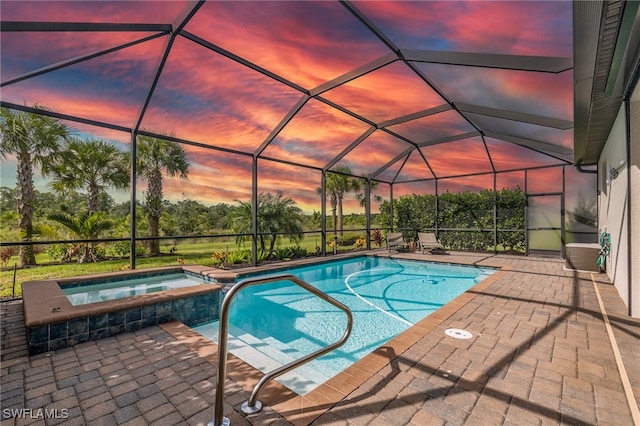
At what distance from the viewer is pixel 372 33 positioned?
4.71 metres

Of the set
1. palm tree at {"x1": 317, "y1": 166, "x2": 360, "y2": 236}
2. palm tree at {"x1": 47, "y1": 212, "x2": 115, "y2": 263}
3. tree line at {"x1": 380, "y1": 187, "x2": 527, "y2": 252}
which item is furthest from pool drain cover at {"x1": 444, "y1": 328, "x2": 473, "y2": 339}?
palm tree at {"x1": 317, "y1": 166, "x2": 360, "y2": 236}

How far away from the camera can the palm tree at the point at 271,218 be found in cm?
1111

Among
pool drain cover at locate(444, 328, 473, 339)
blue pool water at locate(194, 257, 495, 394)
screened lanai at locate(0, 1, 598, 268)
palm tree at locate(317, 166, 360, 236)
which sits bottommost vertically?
blue pool water at locate(194, 257, 495, 394)

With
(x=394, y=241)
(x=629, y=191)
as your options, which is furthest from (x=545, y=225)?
(x=629, y=191)

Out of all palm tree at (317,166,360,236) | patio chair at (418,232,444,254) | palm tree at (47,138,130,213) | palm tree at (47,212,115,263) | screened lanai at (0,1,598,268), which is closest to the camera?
screened lanai at (0,1,598,268)

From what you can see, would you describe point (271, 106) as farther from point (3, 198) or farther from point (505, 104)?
point (3, 198)

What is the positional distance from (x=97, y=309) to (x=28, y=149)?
1035 cm

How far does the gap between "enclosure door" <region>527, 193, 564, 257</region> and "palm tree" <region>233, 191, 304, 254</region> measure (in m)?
8.68

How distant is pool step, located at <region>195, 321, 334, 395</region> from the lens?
3.09m

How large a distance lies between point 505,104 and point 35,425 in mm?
8091

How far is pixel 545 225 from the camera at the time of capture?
34.4ft

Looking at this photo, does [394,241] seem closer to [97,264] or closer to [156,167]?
[156,167]

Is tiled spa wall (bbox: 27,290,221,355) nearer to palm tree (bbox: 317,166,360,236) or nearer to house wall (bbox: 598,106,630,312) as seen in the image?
house wall (bbox: 598,106,630,312)

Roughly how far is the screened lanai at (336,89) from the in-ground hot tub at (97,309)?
96cm
